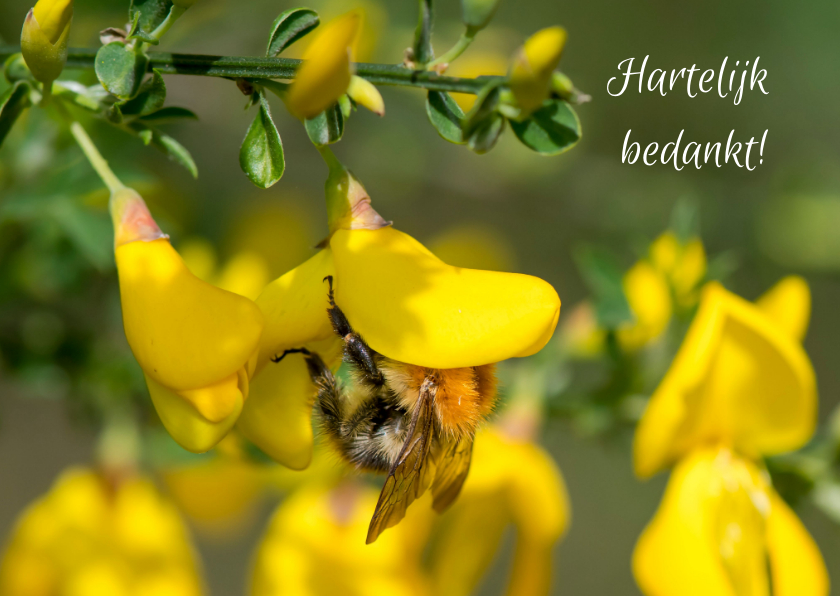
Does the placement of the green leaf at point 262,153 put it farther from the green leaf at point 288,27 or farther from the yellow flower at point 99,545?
the yellow flower at point 99,545

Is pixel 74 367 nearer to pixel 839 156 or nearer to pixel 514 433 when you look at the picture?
pixel 514 433

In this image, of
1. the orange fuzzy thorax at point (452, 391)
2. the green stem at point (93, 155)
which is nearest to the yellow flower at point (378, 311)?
the orange fuzzy thorax at point (452, 391)

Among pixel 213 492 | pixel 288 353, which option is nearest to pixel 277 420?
pixel 288 353

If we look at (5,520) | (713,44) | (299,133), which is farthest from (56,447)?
(713,44)

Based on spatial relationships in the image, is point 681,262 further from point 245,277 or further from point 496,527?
point 245,277

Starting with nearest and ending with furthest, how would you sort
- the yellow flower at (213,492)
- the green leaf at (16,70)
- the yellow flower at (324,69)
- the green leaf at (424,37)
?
the yellow flower at (324,69) < the green leaf at (424,37) < the green leaf at (16,70) < the yellow flower at (213,492)
